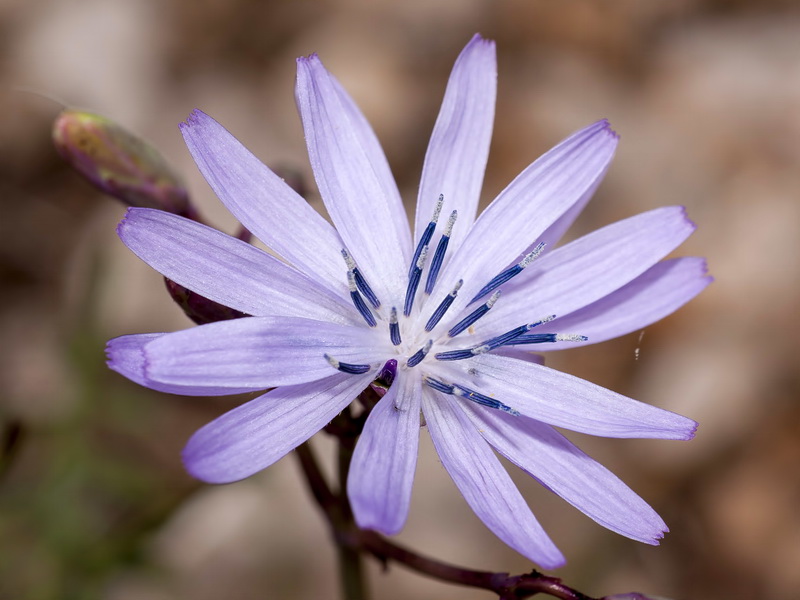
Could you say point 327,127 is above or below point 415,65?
below

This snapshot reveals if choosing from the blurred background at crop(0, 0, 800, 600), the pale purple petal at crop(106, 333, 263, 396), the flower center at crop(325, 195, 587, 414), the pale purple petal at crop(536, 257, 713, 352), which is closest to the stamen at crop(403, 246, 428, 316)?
the flower center at crop(325, 195, 587, 414)

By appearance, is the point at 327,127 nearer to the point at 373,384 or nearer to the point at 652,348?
the point at 373,384

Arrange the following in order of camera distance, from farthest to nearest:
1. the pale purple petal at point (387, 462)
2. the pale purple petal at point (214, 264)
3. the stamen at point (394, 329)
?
the stamen at point (394, 329) → the pale purple petal at point (214, 264) → the pale purple petal at point (387, 462)

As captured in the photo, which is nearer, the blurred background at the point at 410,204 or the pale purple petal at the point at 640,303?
the pale purple petal at the point at 640,303

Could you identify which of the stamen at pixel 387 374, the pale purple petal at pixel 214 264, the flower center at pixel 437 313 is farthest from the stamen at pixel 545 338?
the pale purple petal at pixel 214 264

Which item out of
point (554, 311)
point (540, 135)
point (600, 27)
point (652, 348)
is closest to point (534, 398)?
point (554, 311)

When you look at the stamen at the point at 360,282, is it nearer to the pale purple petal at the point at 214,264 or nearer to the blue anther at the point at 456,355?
the pale purple petal at the point at 214,264

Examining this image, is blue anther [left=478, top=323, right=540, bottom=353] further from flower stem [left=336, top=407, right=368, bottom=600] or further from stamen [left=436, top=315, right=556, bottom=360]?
flower stem [left=336, top=407, right=368, bottom=600]
